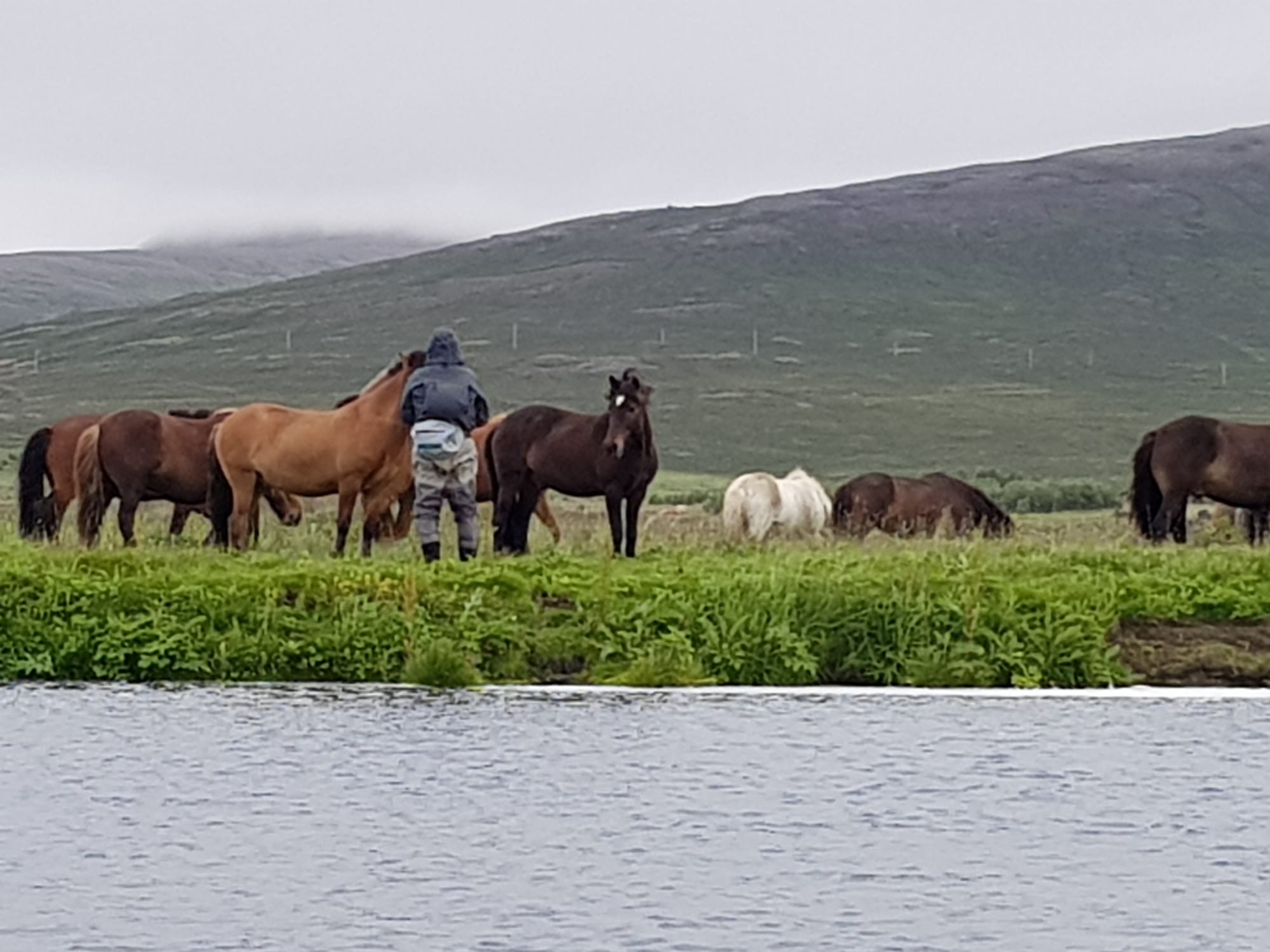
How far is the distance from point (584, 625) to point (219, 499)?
7.47m

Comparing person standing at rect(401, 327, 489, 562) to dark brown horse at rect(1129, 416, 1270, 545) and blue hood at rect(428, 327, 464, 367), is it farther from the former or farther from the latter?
dark brown horse at rect(1129, 416, 1270, 545)

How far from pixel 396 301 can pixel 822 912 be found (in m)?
116

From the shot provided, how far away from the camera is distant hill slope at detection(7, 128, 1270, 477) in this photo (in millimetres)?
92062

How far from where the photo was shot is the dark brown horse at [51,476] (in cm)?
2555

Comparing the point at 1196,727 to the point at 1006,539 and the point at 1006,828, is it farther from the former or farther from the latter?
the point at 1006,539

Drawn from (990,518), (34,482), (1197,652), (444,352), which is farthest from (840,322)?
(1197,652)

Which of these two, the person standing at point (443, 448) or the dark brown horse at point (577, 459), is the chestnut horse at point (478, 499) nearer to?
the dark brown horse at point (577, 459)

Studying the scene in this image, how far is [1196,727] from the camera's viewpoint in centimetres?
1438

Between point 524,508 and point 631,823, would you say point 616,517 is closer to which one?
point 524,508

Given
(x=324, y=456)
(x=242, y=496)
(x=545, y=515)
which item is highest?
(x=324, y=456)

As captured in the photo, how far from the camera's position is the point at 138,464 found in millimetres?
24438

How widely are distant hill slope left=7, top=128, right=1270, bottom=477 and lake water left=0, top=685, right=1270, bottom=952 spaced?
64.6m

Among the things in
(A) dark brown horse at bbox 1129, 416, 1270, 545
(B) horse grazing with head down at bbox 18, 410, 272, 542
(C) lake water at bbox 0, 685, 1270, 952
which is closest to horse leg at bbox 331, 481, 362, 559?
(B) horse grazing with head down at bbox 18, 410, 272, 542

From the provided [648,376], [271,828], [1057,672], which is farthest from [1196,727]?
[648,376]
